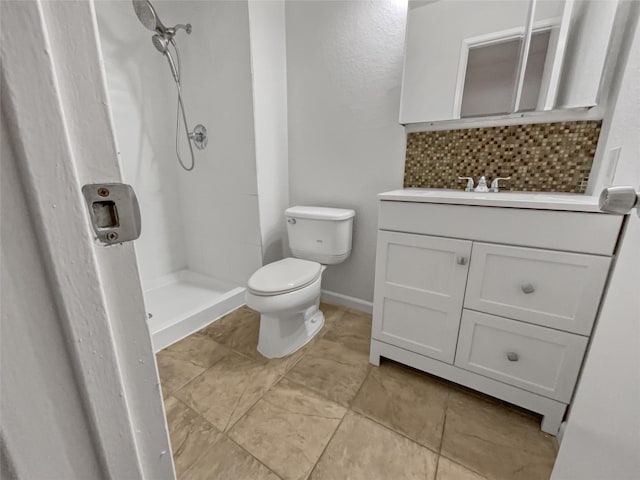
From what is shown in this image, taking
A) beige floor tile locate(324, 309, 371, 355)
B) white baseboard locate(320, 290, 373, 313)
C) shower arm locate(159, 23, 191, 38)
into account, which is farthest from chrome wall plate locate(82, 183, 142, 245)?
shower arm locate(159, 23, 191, 38)

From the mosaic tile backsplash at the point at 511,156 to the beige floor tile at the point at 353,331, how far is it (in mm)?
859

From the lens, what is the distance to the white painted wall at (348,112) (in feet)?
4.71

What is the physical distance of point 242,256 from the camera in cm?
191

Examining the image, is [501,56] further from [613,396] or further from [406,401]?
[406,401]

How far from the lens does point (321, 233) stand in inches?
61.9

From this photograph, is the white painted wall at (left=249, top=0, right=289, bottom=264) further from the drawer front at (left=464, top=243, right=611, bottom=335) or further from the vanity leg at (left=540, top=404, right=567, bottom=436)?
the vanity leg at (left=540, top=404, right=567, bottom=436)

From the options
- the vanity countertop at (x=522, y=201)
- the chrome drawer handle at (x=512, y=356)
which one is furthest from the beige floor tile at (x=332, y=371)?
the vanity countertop at (x=522, y=201)

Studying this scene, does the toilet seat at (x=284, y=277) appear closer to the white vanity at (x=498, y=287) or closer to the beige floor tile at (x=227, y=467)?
the white vanity at (x=498, y=287)

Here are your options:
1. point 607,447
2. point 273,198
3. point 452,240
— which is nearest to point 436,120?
point 452,240

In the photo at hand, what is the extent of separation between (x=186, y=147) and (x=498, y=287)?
2.09 meters

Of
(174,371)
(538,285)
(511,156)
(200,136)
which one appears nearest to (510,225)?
(538,285)

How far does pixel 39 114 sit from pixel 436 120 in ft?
4.83

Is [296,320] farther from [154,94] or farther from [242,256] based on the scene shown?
[154,94]

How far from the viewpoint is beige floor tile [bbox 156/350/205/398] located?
3.91ft
